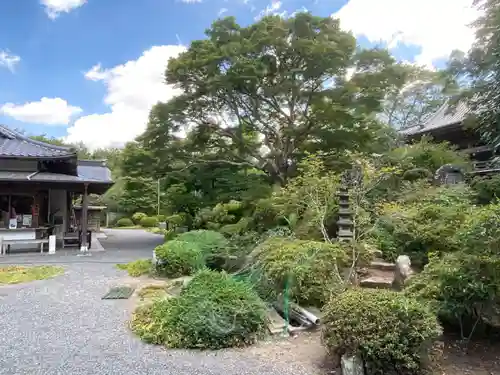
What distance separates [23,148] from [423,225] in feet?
40.7

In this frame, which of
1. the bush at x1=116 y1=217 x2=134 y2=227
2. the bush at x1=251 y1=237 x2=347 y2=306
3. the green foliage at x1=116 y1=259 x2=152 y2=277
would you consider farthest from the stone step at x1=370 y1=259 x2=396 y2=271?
the bush at x1=116 y1=217 x2=134 y2=227

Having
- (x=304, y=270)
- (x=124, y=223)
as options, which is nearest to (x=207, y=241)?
(x=304, y=270)

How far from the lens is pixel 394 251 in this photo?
263 inches

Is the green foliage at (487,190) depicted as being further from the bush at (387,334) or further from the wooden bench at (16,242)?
the wooden bench at (16,242)

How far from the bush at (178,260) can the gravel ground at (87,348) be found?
1.78 meters

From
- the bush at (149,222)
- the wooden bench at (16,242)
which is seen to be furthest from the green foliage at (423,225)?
the bush at (149,222)

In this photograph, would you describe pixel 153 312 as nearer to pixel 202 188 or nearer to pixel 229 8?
pixel 202 188

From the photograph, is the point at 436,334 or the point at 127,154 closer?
the point at 436,334

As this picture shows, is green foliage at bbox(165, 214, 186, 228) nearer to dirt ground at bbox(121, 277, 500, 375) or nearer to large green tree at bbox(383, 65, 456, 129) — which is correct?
dirt ground at bbox(121, 277, 500, 375)

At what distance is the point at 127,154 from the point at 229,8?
268 inches

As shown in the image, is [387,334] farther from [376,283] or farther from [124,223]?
[124,223]

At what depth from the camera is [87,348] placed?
4.05m

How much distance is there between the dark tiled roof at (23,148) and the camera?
1195 cm

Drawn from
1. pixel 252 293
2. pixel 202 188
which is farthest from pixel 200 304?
pixel 202 188
